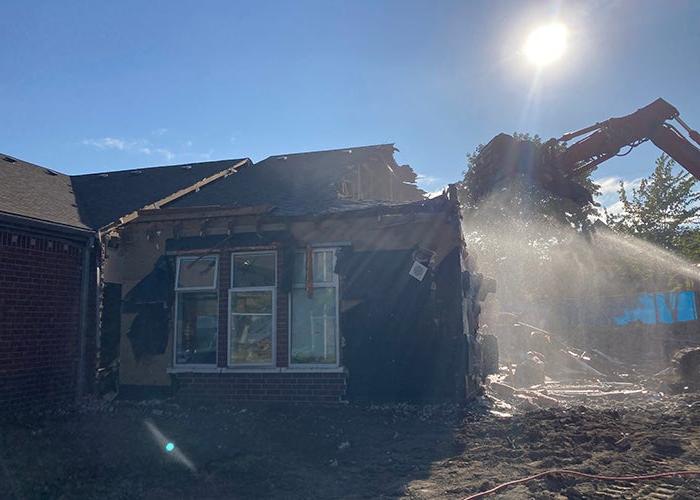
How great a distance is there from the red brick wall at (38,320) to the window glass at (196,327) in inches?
69.1

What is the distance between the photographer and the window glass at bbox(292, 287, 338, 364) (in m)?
9.09

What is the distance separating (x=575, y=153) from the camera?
33.6 ft

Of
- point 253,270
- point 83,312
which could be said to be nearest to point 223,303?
point 253,270

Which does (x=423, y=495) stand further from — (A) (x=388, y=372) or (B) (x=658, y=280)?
(B) (x=658, y=280)

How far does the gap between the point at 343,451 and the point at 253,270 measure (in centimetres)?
392

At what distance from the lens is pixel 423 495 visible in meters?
5.04

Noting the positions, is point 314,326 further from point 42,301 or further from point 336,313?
point 42,301

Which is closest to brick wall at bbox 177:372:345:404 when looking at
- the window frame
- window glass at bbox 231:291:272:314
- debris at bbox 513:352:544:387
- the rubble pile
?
window glass at bbox 231:291:272:314

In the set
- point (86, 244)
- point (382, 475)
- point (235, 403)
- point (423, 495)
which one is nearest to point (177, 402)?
point (235, 403)

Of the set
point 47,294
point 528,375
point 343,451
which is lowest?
point 343,451

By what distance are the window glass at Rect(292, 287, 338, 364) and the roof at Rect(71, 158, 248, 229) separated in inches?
161

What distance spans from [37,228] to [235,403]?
14.0 feet

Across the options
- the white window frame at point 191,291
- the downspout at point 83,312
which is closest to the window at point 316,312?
the white window frame at point 191,291

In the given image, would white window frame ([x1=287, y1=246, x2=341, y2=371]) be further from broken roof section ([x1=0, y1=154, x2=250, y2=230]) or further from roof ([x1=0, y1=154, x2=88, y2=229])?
roof ([x1=0, y1=154, x2=88, y2=229])
